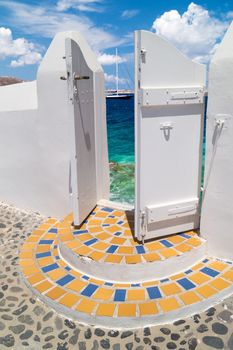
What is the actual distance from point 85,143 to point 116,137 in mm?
30163

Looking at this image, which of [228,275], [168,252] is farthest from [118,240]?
[228,275]

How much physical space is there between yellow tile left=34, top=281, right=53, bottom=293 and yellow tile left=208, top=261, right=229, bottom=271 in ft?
6.32

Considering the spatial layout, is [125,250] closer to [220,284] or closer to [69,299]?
[69,299]

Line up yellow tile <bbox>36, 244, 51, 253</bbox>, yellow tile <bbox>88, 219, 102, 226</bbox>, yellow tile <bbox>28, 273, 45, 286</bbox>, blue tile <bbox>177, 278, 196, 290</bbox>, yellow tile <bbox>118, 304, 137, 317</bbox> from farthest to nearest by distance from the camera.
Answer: yellow tile <bbox>88, 219, 102, 226</bbox> → yellow tile <bbox>36, 244, 51, 253</bbox> → yellow tile <bbox>28, 273, 45, 286</bbox> → blue tile <bbox>177, 278, 196, 290</bbox> → yellow tile <bbox>118, 304, 137, 317</bbox>

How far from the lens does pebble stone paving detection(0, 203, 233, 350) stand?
272 centimetres

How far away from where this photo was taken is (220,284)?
3.29 metres

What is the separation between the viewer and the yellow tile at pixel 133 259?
343 cm

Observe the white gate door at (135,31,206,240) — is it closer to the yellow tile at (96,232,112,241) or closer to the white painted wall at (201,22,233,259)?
the white painted wall at (201,22,233,259)

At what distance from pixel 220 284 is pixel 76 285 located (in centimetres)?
160

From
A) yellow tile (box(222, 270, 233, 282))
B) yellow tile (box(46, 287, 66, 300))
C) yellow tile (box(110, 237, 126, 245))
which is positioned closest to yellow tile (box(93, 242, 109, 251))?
yellow tile (box(110, 237, 126, 245))

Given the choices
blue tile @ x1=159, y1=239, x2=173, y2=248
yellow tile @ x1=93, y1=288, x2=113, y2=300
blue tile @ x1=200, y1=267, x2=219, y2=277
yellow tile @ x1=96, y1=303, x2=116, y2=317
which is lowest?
yellow tile @ x1=96, y1=303, x2=116, y2=317

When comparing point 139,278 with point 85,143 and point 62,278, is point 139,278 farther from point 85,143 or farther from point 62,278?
point 85,143

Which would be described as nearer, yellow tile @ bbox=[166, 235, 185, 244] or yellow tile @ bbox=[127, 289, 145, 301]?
yellow tile @ bbox=[127, 289, 145, 301]

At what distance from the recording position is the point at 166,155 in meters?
3.67
